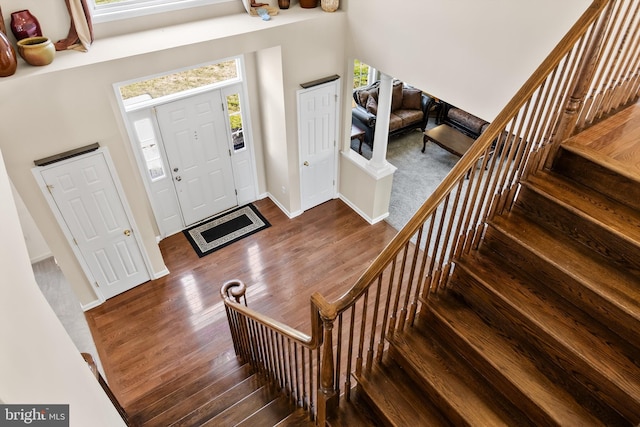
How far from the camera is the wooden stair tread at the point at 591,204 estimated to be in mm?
2213

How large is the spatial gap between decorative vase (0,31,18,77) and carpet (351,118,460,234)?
194 inches

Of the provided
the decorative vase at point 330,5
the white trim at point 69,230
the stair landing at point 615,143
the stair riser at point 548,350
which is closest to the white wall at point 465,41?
the decorative vase at point 330,5

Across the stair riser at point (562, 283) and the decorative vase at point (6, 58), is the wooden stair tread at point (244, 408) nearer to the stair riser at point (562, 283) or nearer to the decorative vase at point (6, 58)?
the stair riser at point (562, 283)

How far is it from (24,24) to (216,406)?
152 inches

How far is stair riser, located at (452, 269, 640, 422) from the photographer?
6.54 ft

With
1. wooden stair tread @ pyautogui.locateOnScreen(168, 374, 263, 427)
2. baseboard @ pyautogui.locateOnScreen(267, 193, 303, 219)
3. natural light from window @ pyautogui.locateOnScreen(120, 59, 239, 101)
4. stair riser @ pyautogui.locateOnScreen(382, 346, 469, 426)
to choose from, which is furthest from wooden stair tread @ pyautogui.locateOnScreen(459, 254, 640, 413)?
baseboard @ pyautogui.locateOnScreen(267, 193, 303, 219)

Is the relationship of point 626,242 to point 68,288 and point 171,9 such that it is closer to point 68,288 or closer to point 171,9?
point 171,9

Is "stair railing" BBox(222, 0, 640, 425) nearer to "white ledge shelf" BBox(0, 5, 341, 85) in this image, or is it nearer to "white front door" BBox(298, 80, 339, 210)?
"white ledge shelf" BBox(0, 5, 341, 85)

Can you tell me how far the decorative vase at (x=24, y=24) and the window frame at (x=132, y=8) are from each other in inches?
23.5

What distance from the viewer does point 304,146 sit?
6141 mm

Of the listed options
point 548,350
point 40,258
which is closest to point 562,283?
point 548,350

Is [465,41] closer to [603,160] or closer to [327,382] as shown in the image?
[603,160]

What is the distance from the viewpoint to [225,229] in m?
6.50

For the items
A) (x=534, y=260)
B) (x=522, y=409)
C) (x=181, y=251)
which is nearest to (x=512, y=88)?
(x=534, y=260)
